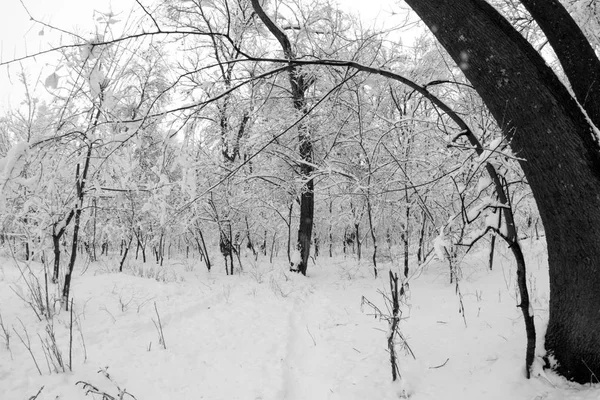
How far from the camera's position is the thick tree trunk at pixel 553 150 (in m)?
2.13

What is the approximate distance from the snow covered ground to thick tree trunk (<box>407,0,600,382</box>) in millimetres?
356

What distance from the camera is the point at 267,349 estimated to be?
3812 millimetres

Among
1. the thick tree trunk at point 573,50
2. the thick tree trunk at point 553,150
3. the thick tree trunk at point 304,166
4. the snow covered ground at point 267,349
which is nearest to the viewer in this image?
the thick tree trunk at point 553,150

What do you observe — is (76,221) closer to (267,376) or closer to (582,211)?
(267,376)

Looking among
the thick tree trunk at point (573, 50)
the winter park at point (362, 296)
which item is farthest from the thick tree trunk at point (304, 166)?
the thick tree trunk at point (573, 50)

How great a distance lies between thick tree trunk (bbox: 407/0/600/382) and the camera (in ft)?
6.99

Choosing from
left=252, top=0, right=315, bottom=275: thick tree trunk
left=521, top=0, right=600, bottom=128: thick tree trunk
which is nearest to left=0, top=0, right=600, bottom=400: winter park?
left=521, top=0, right=600, bottom=128: thick tree trunk

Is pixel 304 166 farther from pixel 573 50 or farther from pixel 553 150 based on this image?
pixel 553 150

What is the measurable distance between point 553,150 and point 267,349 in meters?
3.30

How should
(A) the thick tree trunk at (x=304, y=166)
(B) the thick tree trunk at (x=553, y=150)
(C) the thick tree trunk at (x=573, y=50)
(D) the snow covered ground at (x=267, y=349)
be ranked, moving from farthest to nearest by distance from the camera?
(A) the thick tree trunk at (x=304, y=166), (D) the snow covered ground at (x=267, y=349), (C) the thick tree trunk at (x=573, y=50), (B) the thick tree trunk at (x=553, y=150)

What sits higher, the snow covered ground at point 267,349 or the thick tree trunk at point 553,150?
the thick tree trunk at point 553,150

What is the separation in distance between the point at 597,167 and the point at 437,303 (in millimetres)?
3768

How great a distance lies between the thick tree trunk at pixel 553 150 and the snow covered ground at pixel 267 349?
356mm

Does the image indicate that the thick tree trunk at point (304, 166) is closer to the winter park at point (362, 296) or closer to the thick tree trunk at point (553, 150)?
the winter park at point (362, 296)
